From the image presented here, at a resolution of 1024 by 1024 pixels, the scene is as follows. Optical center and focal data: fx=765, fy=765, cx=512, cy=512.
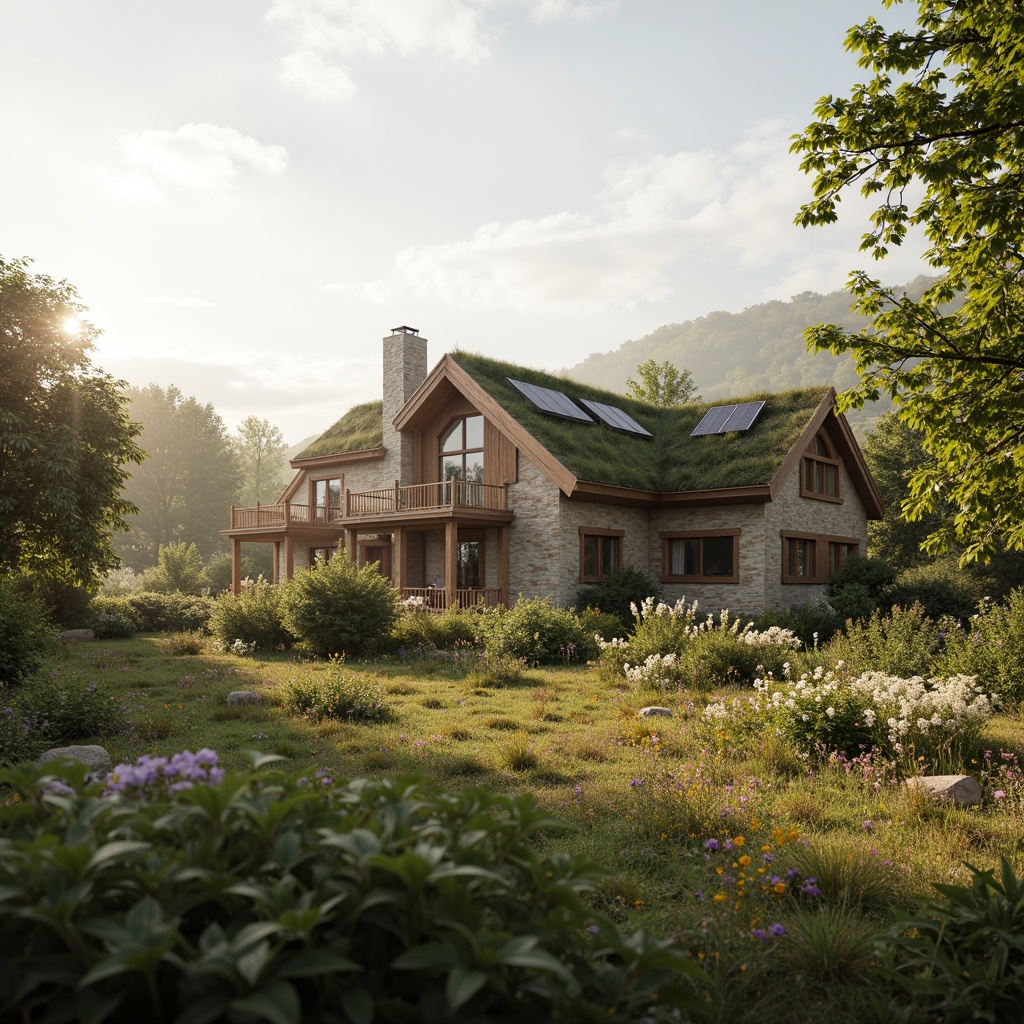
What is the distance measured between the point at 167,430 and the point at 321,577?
49.7 metres

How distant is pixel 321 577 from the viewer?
663 inches

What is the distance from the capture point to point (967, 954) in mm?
3533

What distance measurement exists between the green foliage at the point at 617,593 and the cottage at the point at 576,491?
0.35m

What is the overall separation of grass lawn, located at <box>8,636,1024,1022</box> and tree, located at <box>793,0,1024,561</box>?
10.3ft

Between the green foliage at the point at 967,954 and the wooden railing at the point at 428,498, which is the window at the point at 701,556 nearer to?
the wooden railing at the point at 428,498

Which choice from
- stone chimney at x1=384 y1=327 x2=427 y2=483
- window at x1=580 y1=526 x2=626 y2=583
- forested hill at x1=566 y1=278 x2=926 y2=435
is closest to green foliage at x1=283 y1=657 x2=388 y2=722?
window at x1=580 y1=526 x2=626 y2=583

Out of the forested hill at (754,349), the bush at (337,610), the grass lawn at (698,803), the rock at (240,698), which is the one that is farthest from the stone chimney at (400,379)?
the forested hill at (754,349)

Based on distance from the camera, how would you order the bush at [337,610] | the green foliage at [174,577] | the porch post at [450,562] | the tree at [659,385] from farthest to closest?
the tree at [659,385]
the green foliage at [174,577]
the porch post at [450,562]
the bush at [337,610]

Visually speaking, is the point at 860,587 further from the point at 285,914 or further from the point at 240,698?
the point at 285,914

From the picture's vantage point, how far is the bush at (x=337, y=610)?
16641 mm

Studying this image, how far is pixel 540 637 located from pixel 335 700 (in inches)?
268

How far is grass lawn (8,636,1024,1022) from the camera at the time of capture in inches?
151

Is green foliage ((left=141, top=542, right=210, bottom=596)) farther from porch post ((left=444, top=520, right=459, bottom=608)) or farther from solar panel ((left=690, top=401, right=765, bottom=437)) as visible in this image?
solar panel ((left=690, top=401, right=765, bottom=437))

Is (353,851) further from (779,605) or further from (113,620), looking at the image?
(113,620)
